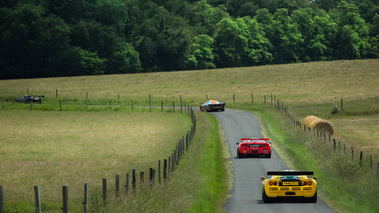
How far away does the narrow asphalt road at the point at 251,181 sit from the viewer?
21.4 m

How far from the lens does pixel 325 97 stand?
278 ft

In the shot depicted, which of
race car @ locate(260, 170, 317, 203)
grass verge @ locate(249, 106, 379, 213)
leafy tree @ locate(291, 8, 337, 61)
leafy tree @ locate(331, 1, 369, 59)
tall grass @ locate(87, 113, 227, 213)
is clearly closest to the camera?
tall grass @ locate(87, 113, 227, 213)

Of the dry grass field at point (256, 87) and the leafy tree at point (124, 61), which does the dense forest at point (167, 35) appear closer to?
the leafy tree at point (124, 61)

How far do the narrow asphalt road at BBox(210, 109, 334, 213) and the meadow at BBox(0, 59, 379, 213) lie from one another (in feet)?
9.87

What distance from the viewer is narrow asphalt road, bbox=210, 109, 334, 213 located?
21391 millimetres

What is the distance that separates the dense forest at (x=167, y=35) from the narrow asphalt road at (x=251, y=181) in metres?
79.1

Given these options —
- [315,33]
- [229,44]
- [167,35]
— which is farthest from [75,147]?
[315,33]

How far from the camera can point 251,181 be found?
28391 millimetres

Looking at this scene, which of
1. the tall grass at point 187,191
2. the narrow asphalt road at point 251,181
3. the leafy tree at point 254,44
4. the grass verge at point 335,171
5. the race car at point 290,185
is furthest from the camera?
the leafy tree at point 254,44

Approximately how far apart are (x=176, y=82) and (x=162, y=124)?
53.7m

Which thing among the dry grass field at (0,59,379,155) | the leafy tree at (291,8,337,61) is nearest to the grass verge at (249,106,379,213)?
the dry grass field at (0,59,379,155)

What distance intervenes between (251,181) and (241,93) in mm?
66012

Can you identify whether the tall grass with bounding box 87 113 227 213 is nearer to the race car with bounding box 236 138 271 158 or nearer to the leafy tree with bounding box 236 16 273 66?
the race car with bounding box 236 138 271 158

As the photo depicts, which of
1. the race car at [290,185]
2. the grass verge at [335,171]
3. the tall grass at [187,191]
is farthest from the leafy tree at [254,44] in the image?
the race car at [290,185]
